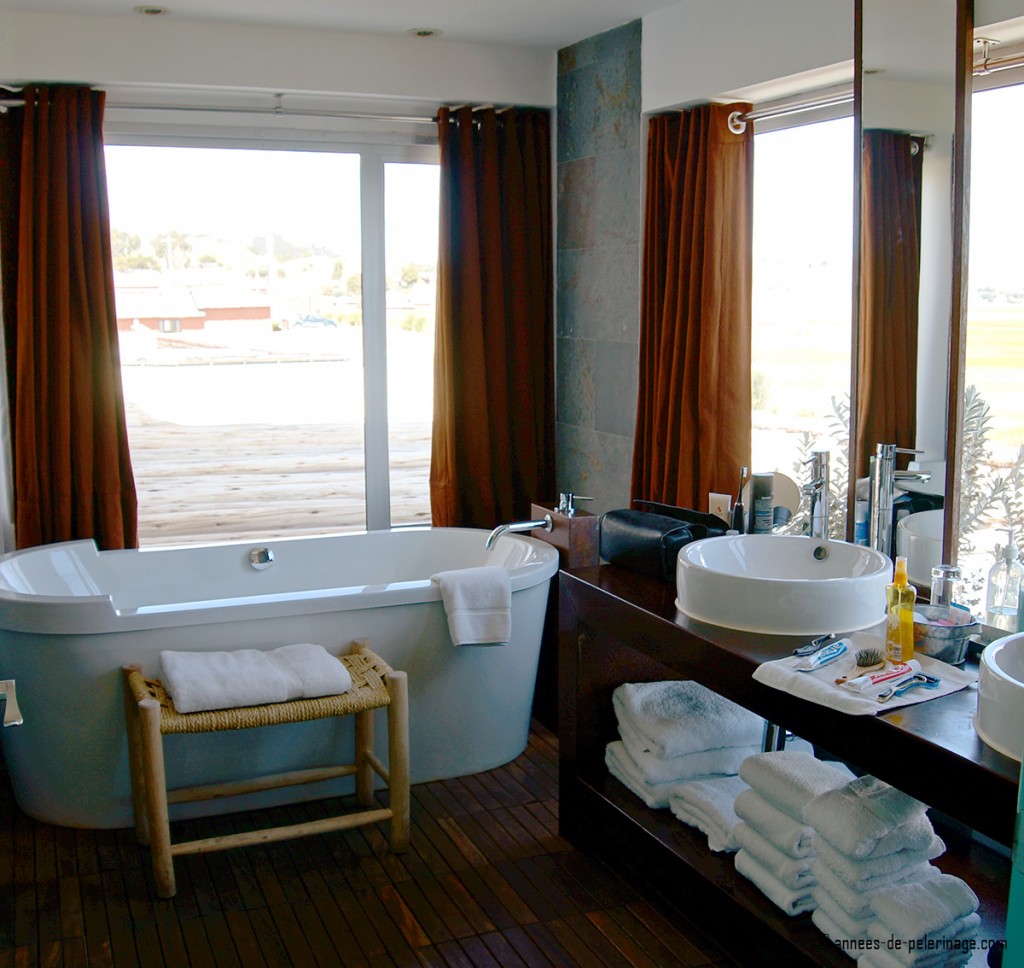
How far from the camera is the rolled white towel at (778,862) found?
2.24m

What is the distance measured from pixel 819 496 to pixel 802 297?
839mm

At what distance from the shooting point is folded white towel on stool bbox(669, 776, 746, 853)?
8.19ft

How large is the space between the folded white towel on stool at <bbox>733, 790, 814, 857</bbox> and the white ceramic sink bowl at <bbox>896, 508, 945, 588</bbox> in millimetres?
627

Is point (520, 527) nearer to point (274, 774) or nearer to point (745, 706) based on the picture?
point (274, 774)

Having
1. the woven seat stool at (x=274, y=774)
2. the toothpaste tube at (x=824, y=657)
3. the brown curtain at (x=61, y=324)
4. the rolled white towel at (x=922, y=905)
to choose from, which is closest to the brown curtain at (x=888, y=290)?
the toothpaste tube at (x=824, y=657)

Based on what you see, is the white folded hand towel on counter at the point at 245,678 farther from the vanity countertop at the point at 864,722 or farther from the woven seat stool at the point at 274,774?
the vanity countertop at the point at 864,722

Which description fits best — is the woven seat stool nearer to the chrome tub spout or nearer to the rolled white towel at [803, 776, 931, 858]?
the chrome tub spout

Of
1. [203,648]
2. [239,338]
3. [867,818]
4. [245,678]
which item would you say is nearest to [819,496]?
[867,818]

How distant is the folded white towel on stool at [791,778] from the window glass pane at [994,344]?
0.48 meters

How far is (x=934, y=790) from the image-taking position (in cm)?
176

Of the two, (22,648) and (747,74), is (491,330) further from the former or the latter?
(22,648)

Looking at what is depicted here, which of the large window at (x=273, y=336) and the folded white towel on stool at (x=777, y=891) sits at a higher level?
the large window at (x=273, y=336)

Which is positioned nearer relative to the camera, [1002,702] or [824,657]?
[1002,702]

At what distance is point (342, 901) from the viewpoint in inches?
106
